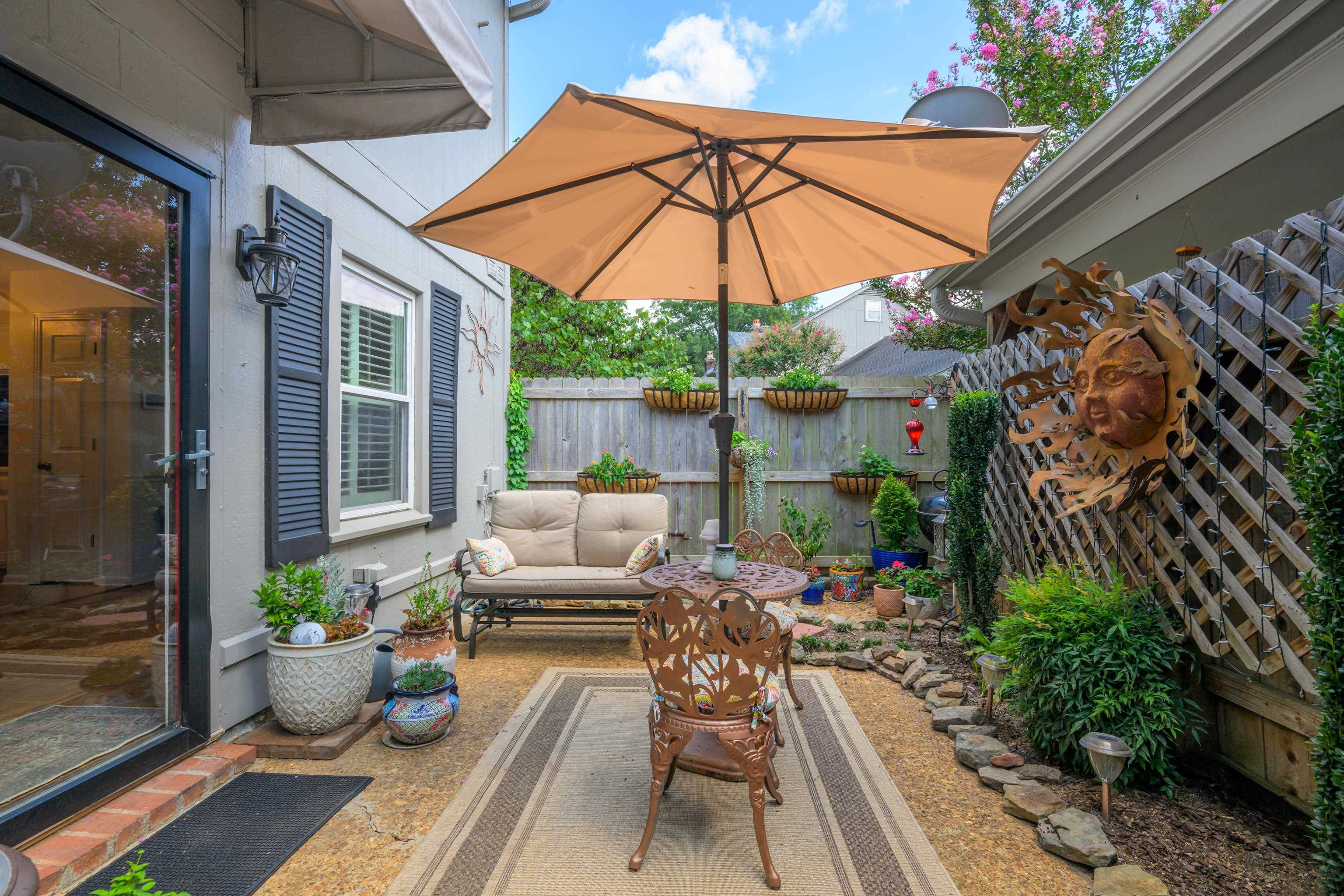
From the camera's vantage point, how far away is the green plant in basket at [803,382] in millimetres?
6504

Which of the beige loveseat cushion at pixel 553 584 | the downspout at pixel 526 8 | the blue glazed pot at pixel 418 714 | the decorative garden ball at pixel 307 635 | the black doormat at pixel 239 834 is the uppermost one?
the downspout at pixel 526 8

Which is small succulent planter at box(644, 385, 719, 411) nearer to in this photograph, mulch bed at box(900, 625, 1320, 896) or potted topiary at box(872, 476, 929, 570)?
potted topiary at box(872, 476, 929, 570)

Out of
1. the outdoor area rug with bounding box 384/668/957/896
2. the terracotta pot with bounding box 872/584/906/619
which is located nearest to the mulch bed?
the outdoor area rug with bounding box 384/668/957/896

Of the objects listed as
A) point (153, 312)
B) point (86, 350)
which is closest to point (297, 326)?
point (153, 312)

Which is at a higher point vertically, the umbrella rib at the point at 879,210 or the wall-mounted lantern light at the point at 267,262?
the umbrella rib at the point at 879,210

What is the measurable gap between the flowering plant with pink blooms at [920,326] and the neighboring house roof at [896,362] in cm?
29

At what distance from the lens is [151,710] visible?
242 centimetres

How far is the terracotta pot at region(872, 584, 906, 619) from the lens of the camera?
4.88m

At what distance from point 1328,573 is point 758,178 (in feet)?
6.96

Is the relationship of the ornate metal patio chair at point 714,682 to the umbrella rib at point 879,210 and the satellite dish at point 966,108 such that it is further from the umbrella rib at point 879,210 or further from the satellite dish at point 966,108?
the satellite dish at point 966,108

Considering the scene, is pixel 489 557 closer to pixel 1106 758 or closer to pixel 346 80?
pixel 346 80

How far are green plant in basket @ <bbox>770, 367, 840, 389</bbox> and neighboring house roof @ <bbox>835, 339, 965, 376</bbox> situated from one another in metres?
1.56

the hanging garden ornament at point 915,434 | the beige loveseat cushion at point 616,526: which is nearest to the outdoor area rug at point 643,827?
the beige loveseat cushion at point 616,526

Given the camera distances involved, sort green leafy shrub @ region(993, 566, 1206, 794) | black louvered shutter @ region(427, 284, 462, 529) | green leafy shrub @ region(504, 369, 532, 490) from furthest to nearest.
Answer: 1. green leafy shrub @ region(504, 369, 532, 490)
2. black louvered shutter @ region(427, 284, 462, 529)
3. green leafy shrub @ region(993, 566, 1206, 794)
